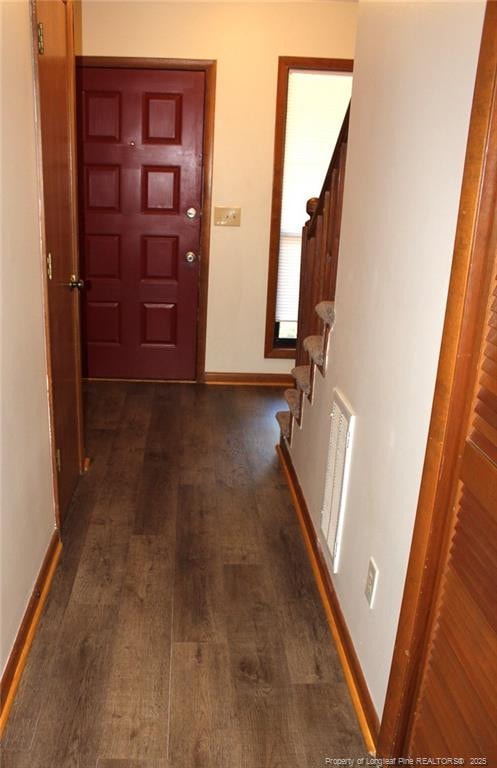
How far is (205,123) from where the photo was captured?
417cm

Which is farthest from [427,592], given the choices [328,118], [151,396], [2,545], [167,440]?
[328,118]

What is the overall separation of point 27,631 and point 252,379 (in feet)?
9.52

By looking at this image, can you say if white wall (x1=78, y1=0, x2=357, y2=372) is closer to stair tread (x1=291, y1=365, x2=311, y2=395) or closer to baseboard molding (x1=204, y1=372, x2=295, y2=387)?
baseboard molding (x1=204, y1=372, x2=295, y2=387)

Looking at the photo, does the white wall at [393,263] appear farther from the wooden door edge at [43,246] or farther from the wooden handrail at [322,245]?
the wooden door edge at [43,246]

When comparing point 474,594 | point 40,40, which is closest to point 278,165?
point 40,40

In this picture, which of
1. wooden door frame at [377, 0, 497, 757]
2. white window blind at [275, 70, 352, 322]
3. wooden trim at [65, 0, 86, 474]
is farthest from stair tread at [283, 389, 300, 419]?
wooden door frame at [377, 0, 497, 757]

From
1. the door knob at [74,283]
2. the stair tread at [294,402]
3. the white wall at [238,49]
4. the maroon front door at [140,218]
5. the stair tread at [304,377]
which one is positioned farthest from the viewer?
the maroon front door at [140,218]

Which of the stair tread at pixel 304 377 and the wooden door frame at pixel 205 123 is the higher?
the wooden door frame at pixel 205 123

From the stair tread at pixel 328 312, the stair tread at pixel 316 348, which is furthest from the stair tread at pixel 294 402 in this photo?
the stair tread at pixel 328 312

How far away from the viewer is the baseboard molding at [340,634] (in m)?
1.70

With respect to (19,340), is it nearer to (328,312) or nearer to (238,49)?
(328,312)

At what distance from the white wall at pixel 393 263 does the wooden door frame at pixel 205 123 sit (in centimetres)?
221

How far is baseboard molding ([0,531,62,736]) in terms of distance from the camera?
173 centimetres

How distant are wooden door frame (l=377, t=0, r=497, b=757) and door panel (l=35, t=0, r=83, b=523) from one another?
4.91 feet
